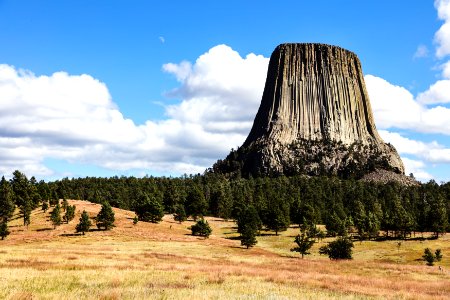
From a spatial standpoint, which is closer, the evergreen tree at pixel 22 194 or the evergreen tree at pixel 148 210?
the evergreen tree at pixel 22 194

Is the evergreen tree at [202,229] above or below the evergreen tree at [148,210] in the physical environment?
below

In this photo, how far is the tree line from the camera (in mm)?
110875

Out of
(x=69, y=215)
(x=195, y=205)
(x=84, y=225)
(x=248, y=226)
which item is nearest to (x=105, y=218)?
(x=84, y=225)

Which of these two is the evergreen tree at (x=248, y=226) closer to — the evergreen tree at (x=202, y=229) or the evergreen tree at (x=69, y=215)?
the evergreen tree at (x=202, y=229)

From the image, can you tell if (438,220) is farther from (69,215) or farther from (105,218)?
(69,215)

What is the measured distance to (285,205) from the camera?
424ft

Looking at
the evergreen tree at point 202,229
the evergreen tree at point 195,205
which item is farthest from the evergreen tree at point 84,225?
the evergreen tree at point 195,205

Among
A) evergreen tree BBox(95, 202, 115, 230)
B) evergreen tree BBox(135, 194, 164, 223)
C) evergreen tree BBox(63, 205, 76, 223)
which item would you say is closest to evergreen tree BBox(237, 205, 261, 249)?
evergreen tree BBox(135, 194, 164, 223)

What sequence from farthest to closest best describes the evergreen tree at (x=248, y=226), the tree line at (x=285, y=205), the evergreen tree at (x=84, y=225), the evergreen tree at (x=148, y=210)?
1. the tree line at (x=285, y=205)
2. the evergreen tree at (x=148, y=210)
3. the evergreen tree at (x=84, y=225)
4. the evergreen tree at (x=248, y=226)

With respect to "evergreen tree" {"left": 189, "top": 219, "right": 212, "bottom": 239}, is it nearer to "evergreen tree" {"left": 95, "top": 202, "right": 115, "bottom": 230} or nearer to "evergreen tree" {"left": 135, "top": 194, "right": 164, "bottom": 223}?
"evergreen tree" {"left": 135, "top": 194, "right": 164, "bottom": 223}

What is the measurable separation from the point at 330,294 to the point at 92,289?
41.2 feet

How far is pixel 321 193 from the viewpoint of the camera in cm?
17062

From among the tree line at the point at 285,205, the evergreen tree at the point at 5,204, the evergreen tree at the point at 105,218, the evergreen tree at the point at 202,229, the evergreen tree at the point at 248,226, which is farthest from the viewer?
the tree line at the point at 285,205

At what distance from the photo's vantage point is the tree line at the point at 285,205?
11088 centimetres
